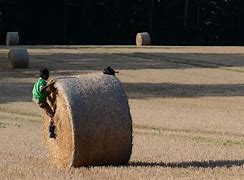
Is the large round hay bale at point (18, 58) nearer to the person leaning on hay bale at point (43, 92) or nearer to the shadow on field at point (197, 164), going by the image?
the person leaning on hay bale at point (43, 92)

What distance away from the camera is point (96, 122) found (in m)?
10.9

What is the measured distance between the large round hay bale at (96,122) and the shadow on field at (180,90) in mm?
11612

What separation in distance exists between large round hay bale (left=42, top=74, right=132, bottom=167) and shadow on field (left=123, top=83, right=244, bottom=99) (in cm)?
1161

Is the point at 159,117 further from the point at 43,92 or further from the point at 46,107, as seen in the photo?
the point at 43,92

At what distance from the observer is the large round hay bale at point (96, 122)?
35.7ft

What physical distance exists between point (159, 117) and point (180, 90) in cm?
632

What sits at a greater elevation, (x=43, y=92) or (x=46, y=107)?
(x=43, y=92)

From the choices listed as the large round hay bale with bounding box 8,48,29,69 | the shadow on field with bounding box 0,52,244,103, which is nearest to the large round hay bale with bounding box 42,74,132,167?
the shadow on field with bounding box 0,52,244,103

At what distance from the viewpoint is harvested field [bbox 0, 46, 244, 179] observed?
35.2ft
